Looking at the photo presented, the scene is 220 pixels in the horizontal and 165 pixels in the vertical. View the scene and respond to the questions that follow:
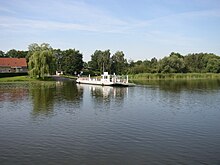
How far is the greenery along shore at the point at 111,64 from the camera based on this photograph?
77.2 m

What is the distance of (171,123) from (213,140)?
15.9 ft

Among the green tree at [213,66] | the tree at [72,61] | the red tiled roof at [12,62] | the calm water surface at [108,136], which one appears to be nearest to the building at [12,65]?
the red tiled roof at [12,62]

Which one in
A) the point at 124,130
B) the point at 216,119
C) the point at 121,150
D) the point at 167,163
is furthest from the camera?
the point at 216,119

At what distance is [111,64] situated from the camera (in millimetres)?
143625

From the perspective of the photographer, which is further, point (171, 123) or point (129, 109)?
point (129, 109)

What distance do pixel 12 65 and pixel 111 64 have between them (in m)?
55.7

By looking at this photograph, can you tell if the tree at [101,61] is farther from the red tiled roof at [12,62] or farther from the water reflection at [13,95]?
the water reflection at [13,95]

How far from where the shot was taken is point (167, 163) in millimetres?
12875

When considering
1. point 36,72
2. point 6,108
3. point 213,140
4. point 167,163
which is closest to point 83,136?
point 167,163

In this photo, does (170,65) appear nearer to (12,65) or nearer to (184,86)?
(184,86)

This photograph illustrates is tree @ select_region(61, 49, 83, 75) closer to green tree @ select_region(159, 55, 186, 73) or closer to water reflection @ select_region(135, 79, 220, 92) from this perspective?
green tree @ select_region(159, 55, 186, 73)

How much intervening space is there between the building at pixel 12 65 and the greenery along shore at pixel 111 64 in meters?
3.09

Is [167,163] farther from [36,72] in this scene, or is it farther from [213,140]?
[36,72]

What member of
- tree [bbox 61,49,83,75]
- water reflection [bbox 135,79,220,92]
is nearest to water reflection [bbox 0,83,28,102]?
water reflection [bbox 135,79,220,92]
